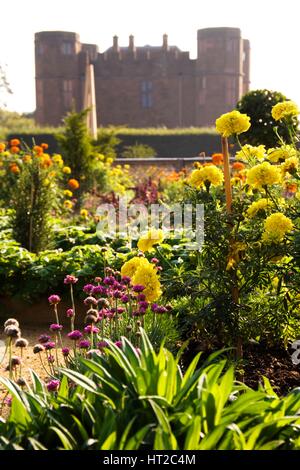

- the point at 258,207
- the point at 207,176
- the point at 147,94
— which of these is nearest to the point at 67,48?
the point at 147,94

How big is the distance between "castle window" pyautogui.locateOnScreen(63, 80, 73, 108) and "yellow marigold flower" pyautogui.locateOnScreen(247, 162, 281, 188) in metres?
39.6

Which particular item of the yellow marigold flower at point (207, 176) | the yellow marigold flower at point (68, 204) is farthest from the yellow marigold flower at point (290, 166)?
the yellow marigold flower at point (68, 204)

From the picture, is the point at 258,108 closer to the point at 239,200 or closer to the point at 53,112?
the point at 239,200

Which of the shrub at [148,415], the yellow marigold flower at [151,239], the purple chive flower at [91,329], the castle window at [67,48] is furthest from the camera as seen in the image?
the castle window at [67,48]

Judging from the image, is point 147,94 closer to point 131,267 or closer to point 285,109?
point 285,109

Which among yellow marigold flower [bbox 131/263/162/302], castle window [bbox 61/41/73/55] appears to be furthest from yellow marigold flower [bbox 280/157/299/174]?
castle window [bbox 61/41/73/55]

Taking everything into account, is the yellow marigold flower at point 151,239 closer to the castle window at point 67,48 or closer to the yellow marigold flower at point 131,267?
the yellow marigold flower at point 131,267

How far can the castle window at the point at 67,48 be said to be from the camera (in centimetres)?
4197

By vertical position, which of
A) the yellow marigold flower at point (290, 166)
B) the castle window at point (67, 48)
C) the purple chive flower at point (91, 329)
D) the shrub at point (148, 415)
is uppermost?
the castle window at point (67, 48)

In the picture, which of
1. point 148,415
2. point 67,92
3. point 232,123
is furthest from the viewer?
point 67,92

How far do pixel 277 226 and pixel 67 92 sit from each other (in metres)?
40.3

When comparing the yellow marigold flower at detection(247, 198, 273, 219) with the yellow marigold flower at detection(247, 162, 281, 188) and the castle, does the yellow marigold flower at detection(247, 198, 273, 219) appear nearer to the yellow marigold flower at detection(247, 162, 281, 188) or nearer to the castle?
the yellow marigold flower at detection(247, 162, 281, 188)

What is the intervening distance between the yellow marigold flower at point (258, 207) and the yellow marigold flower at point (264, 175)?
0.11 meters

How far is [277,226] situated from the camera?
281 centimetres
